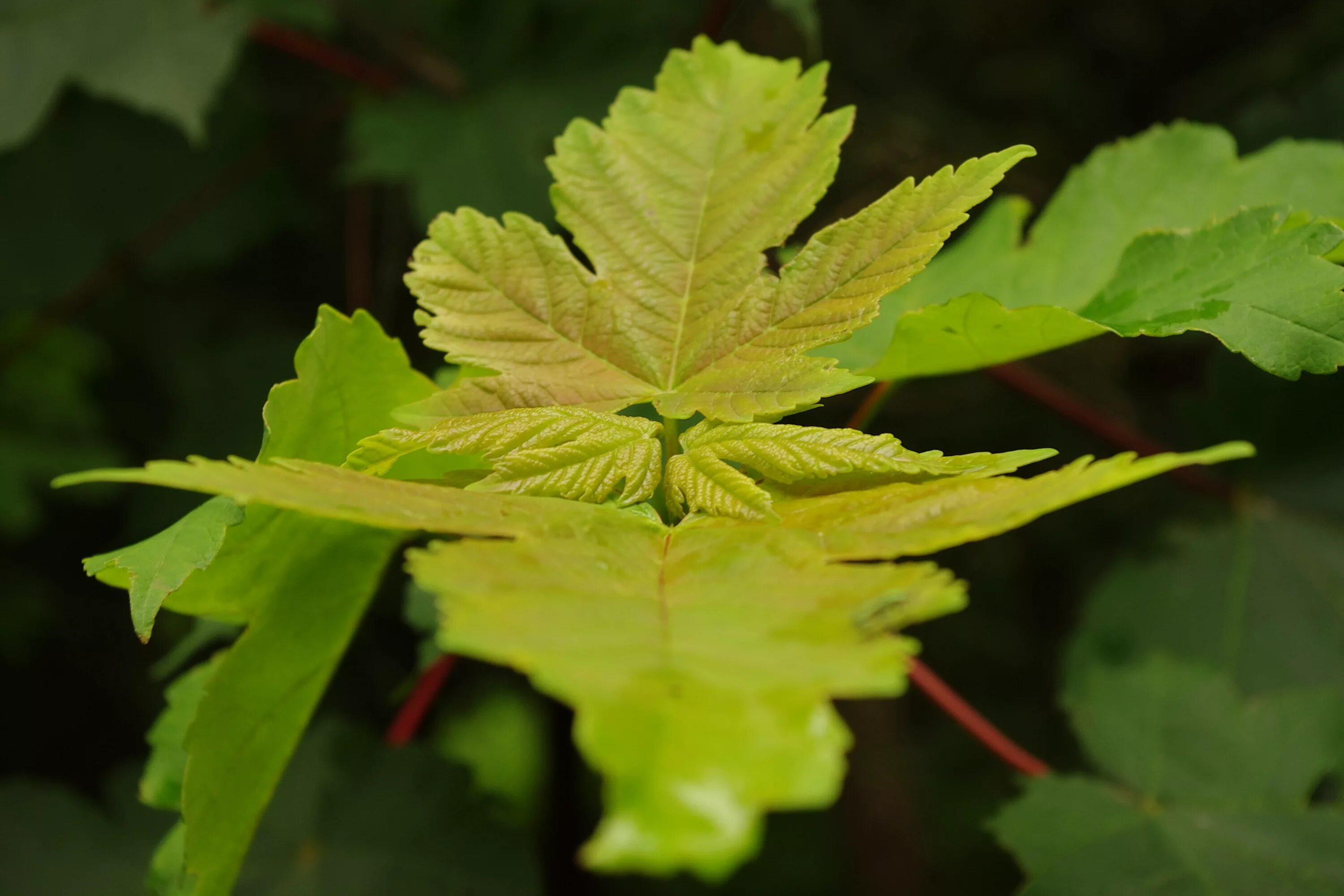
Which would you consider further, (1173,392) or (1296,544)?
(1173,392)

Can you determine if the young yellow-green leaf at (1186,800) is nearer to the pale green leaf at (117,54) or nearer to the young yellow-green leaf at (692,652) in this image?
the young yellow-green leaf at (692,652)

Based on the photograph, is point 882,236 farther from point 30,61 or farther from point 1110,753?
point 30,61

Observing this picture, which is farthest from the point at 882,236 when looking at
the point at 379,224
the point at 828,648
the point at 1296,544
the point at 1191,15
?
the point at 1191,15

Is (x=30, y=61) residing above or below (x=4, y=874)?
above

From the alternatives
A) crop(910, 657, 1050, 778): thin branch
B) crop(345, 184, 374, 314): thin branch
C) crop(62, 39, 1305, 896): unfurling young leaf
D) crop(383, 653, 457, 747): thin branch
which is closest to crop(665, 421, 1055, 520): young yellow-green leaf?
crop(62, 39, 1305, 896): unfurling young leaf

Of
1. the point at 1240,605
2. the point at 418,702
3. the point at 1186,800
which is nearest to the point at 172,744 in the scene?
the point at 418,702

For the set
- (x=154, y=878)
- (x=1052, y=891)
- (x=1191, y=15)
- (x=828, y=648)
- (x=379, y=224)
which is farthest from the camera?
(x=1191, y=15)
